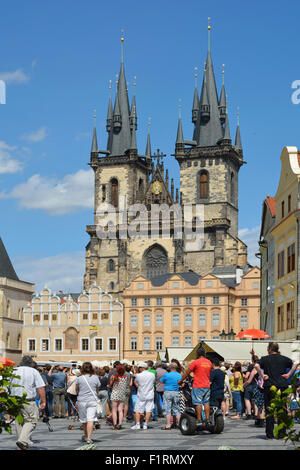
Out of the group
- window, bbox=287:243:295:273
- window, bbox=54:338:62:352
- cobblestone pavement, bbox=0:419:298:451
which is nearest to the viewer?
cobblestone pavement, bbox=0:419:298:451

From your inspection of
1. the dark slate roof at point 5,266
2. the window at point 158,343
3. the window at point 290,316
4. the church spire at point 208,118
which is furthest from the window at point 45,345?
the window at point 290,316

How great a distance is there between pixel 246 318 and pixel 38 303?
68.6 ft

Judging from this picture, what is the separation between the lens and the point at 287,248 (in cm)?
3659

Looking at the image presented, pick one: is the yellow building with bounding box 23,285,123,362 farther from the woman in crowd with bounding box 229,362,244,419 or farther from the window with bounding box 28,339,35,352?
the woman in crowd with bounding box 229,362,244,419

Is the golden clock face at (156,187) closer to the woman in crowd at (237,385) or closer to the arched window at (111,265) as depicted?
the arched window at (111,265)

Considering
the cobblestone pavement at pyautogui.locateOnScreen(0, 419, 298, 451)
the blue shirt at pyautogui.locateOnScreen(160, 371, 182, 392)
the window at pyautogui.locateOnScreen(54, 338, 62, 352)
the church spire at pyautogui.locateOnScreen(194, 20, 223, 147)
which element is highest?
the church spire at pyautogui.locateOnScreen(194, 20, 223, 147)

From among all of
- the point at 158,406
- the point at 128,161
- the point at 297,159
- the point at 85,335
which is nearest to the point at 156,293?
the point at 85,335

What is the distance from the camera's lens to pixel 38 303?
88875mm

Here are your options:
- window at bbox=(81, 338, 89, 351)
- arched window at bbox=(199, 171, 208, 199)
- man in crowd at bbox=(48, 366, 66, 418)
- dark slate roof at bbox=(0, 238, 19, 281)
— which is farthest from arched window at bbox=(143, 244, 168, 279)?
man in crowd at bbox=(48, 366, 66, 418)

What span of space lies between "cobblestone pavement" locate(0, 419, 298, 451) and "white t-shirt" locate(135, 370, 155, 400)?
0.71 meters

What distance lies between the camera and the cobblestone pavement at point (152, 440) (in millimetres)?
13734

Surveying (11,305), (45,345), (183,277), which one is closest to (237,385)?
(183,277)

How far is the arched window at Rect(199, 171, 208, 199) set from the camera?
94.1 meters
